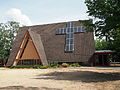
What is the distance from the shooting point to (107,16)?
66.8ft

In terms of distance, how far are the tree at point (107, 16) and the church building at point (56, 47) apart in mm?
19935

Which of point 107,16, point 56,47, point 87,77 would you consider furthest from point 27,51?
point 107,16

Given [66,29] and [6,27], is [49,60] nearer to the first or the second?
[66,29]

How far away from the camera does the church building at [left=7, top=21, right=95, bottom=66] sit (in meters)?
42.9

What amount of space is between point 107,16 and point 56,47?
2665 cm

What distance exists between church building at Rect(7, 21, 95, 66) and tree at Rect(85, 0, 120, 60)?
19935mm

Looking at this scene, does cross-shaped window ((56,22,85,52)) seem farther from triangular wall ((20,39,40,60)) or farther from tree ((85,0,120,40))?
tree ((85,0,120,40))

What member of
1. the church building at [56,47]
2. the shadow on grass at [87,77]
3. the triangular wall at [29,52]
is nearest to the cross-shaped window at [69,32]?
the church building at [56,47]

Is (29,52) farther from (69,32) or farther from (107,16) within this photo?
(107,16)

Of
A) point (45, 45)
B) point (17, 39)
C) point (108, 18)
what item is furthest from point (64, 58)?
point (108, 18)

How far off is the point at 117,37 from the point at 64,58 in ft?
85.2

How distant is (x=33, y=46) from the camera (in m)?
43.2

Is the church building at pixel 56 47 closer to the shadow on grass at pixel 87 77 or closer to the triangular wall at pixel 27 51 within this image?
the triangular wall at pixel 27 51

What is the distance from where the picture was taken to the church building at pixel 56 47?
42938mm
